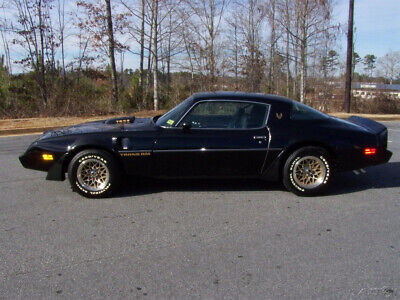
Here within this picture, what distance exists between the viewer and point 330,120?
16.7ft

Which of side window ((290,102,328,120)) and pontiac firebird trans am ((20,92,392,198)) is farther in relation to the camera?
side window ((290,102,328,120))

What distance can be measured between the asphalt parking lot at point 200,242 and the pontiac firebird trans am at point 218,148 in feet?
1.04

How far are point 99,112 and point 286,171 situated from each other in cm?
1197

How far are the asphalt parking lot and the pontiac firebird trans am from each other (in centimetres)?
32

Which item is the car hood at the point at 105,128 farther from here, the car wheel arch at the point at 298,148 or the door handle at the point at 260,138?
the car wheel arch at the point at 298,148

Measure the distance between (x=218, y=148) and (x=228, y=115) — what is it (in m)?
0.53

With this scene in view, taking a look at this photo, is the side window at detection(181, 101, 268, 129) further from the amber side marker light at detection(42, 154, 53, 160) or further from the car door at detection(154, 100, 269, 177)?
the amber side marker light at detection(42, 154, 53, 160)

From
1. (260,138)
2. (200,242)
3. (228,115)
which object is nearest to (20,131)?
(228,115)

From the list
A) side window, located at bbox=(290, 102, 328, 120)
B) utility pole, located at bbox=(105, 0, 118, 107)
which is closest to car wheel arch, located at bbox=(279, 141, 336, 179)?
side window, located at bbox=(290, 102, 328, 120)

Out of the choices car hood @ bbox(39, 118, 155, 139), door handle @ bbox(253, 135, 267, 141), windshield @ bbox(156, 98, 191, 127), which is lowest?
door handle @ bbox(253, 135, 267, 141)

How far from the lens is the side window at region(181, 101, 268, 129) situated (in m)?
4.89

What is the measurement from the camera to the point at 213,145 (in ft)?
15.5

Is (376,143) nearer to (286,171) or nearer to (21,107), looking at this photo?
(286,171)

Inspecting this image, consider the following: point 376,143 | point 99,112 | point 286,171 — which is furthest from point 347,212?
point 99,112
